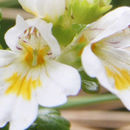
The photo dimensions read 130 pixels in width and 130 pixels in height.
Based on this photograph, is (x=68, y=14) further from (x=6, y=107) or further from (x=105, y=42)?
(x=6, y=107)

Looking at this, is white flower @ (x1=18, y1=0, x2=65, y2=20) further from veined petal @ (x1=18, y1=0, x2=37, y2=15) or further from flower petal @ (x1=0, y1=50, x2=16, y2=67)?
flower petal @ (x1=0, y1=50, x2=16, y2=67)

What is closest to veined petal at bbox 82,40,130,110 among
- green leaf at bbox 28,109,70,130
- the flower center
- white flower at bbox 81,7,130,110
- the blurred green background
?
white flower at bbox 81,7,130,110

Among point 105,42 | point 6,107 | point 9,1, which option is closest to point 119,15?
point 105,42

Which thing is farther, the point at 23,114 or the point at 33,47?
the point at 33,47

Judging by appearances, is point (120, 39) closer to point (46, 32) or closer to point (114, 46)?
point (114, 46)

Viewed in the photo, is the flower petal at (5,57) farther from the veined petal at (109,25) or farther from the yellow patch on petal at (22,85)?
the veined petal at (109,25)

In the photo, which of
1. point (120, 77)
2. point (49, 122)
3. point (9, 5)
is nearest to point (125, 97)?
point (120, 77)
